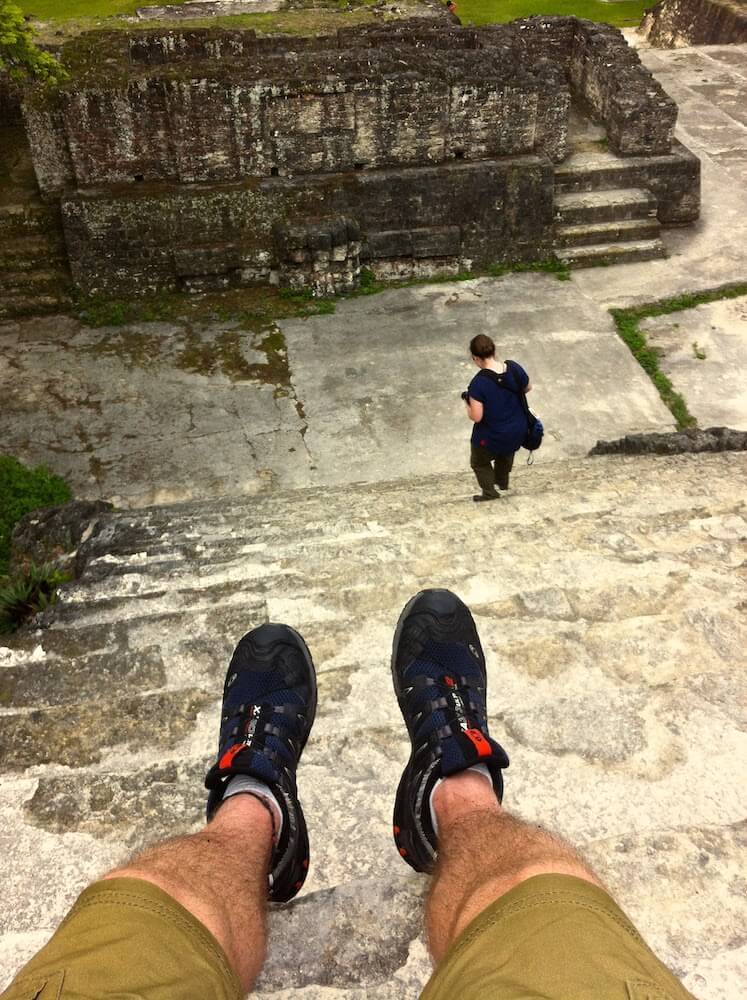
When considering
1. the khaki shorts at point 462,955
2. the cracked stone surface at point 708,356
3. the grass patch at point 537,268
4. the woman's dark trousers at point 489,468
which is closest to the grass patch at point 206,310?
the grass patch at point 537,268

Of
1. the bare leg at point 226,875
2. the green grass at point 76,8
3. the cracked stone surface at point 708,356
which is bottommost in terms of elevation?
the cracked stone surface at point 708,356

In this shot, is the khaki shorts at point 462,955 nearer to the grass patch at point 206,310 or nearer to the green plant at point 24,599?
the green plant at point 24,599

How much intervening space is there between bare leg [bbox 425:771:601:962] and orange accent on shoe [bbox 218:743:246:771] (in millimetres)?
668

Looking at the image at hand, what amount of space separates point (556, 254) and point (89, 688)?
7.46m

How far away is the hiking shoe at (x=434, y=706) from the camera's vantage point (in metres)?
2.24

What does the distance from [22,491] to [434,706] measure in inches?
169

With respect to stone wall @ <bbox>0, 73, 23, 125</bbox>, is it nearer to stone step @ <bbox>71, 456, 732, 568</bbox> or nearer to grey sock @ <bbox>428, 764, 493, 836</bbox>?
stone step @ <bbox>71, 456, 732, 568</bbox>

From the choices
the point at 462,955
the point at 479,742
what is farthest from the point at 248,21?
the point at 462,955

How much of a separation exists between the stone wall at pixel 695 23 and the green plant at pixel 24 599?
16.9 meters

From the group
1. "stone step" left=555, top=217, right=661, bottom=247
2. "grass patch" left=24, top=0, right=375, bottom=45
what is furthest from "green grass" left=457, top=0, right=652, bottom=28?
"stone step" left=555, top=217, right=661, bottom=247

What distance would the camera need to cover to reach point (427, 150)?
26.5ft

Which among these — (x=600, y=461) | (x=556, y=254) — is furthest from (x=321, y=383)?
(x=556, y=254)

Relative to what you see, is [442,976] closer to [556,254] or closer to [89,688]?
[89,688]

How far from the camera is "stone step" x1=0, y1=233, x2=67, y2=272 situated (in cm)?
789
